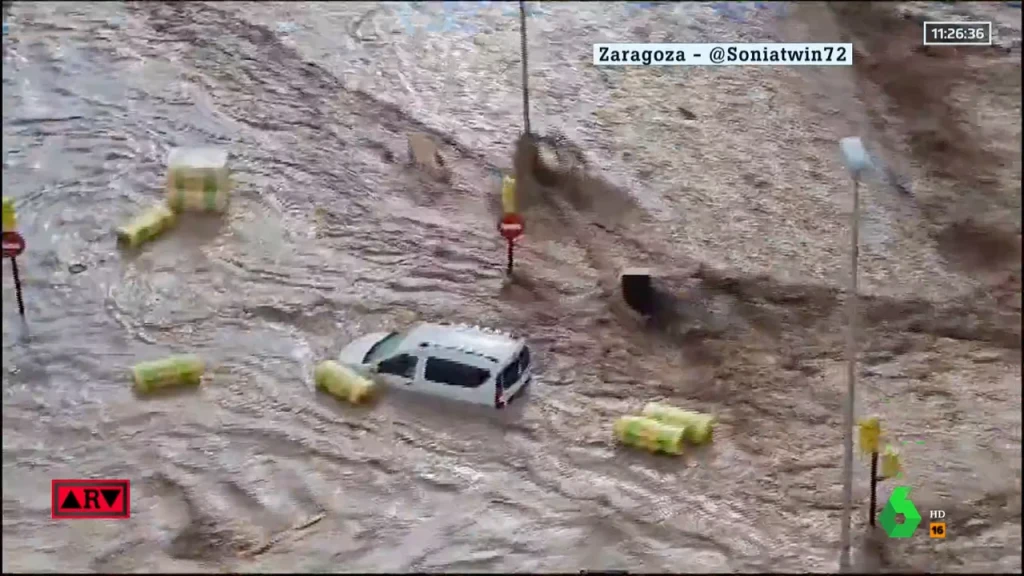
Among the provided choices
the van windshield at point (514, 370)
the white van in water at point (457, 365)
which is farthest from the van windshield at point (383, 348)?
the van windshield at point (514, 370)

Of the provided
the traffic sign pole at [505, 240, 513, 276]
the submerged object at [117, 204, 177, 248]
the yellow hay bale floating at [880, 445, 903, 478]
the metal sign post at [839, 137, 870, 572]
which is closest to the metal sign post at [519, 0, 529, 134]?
the traffic sign pole at [505, 240, 513, 276]

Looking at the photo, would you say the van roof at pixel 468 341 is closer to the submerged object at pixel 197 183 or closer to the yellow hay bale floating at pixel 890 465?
the yellow hay bale floating at pixel 890 465

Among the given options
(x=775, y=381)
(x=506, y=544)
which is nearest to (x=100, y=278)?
(x=506, y=544)

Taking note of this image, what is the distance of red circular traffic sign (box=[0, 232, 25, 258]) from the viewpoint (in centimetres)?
562

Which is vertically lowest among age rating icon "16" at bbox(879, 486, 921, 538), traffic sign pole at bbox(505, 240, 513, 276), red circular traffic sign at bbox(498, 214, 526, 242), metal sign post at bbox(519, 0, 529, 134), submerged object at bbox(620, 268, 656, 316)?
age rating icon "16" at bbox(879, 486, 921, 538)

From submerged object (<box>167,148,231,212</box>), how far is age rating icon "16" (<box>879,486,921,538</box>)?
3.45 m

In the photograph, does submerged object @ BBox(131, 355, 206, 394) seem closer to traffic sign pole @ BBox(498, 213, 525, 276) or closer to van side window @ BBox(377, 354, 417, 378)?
van side window @ BBox(377, 354, 417, 378)

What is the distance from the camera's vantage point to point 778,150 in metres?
6.96

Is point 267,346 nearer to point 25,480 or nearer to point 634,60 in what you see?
point 25,480

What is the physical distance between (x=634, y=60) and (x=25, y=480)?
14.5 ft

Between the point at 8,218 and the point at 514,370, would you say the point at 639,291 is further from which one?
the point at 8,218

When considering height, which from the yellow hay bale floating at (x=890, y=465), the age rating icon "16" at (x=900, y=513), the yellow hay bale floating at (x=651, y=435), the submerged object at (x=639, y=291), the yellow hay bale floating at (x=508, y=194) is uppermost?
the yellow hay bale floating at (x=508, y=194)

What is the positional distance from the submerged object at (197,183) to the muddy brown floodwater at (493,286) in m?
0.11
